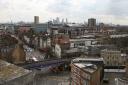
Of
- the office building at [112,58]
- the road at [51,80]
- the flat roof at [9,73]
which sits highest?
the flat roof at [9,73]

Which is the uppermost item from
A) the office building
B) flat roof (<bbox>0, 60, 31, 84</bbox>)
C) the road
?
flat roof (<bbox>0, 60, 31, 84</bbox>)

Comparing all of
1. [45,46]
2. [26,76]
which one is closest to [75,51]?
[45,46]

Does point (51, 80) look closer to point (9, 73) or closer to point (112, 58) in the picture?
point (112, 58)

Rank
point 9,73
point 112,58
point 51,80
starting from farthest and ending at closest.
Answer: point 112,58
point 51,80
point 9,73

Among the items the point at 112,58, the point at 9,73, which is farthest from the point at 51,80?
the point at 9,73

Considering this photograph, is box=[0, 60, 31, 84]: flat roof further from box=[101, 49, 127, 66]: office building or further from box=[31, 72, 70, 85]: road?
box=[101, 49, 127, 66]: office building

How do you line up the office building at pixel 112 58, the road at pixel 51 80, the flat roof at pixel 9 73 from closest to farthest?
the flat roof at pixel 9 73
the road at pixel 51 80
the office building at pixel 112 58

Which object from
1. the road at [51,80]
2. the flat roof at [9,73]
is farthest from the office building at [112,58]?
the flat roof at [9,73]

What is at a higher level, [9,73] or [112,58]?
[9,73]

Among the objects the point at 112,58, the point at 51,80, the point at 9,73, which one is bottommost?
the point at 51,80

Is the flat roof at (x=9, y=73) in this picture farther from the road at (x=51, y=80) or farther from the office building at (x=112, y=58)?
the office building at (x=112, y=58)

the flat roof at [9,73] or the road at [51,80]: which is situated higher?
the flat roof at [9,73]

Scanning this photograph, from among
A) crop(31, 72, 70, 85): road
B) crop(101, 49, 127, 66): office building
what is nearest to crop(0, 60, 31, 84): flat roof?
crop(31, 72, 70, 85): road

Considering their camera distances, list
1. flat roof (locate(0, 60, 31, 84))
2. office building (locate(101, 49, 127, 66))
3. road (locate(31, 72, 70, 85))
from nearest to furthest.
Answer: flat roof (locate(0, 60, 31, 84)) → road (locate(31, 72, 70, 85)) → office building (locate(101, 49, 127, 66))
